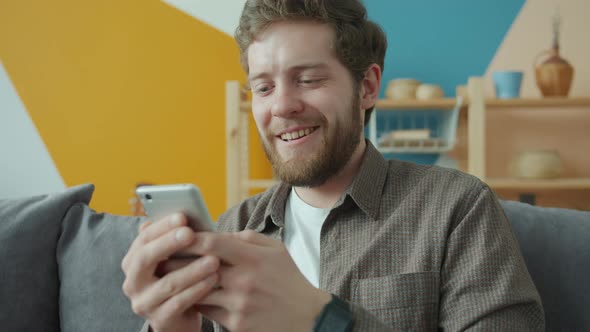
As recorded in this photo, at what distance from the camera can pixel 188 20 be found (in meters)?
2.90

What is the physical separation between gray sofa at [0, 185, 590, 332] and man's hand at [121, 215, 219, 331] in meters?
0.59

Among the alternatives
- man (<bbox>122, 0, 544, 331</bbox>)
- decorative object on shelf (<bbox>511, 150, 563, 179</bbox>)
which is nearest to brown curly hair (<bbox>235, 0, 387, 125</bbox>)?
man (<bbox>122, 0, 544, 331</bbox>)

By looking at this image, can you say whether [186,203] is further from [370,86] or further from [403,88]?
[403,88]

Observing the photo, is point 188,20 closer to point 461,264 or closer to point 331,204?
point 331,204

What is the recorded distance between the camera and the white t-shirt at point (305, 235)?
3.49ft

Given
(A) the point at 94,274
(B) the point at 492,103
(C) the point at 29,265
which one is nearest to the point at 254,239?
(A) the point at 94,274

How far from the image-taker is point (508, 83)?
8.28 feet

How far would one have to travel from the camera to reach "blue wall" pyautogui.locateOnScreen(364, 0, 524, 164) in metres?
2.75

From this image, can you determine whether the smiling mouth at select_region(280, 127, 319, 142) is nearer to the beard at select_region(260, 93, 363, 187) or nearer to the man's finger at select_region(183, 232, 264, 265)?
the beard at select_region(260, 93, 363, 187)

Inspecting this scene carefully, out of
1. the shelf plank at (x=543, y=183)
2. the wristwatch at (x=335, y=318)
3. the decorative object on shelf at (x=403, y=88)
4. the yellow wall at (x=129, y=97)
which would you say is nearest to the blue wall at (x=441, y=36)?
the decorative object on shelf at (x=403, y=88)

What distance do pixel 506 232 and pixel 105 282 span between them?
83 centimetres

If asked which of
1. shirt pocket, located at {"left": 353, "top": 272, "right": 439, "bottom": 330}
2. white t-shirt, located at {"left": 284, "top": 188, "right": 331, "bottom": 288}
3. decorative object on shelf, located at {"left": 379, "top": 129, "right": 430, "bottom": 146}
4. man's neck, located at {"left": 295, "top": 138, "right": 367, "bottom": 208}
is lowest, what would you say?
decorative object on shelf, located at {"left": 379, "top": 129, "right": 430, "bottom": 146}

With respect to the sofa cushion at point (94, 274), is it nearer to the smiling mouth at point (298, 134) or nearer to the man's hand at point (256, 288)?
the smiling mouth at point (298, 134)

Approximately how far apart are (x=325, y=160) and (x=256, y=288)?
0.49 metres
